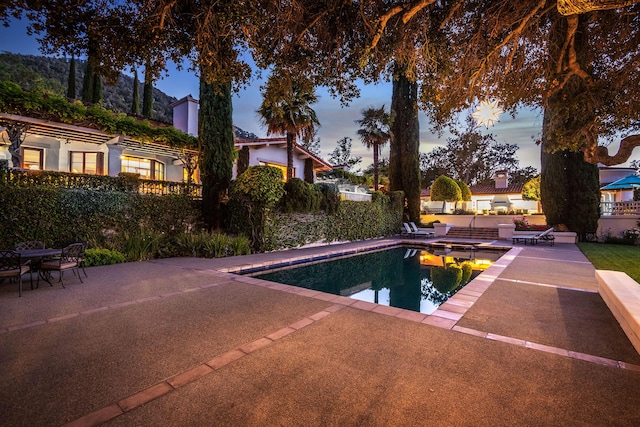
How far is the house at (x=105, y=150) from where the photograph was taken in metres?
13.5

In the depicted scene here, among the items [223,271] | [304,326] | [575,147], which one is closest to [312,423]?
[304,326]

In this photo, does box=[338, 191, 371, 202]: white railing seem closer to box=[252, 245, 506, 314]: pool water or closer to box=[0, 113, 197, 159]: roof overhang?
box=[252, 245, 506, 314]: pool water

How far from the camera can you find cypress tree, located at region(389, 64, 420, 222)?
23.5m

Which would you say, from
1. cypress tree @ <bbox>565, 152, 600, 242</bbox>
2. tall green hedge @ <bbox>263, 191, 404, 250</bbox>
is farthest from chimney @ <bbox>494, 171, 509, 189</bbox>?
tall green hedge @ <bbox>263, 191, 404, 250</bbox>

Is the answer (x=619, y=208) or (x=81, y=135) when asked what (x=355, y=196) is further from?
(x=619, y=208)

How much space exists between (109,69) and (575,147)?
10587mm

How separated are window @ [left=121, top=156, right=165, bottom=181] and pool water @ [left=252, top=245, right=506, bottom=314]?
12912 millimetres

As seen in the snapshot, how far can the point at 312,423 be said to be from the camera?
90.0 inches

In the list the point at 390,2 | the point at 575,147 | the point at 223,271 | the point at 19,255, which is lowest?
the point at 223,271

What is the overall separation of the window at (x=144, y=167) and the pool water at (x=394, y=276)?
1291cm

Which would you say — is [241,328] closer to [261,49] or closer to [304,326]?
[304,326]

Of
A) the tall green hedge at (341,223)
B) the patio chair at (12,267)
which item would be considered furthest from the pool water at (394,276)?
the patio chair at (12,267)

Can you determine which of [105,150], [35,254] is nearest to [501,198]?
[105,150]

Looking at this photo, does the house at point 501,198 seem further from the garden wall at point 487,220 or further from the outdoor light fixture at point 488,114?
the outdoor light fixture at point 488,114
